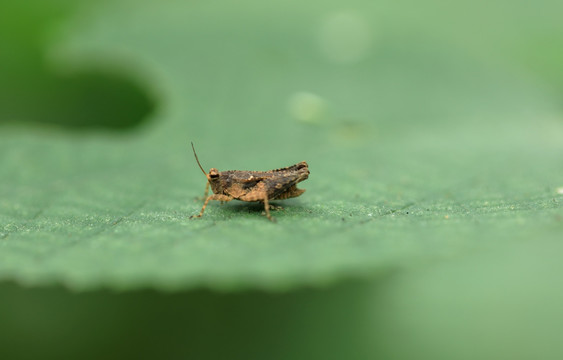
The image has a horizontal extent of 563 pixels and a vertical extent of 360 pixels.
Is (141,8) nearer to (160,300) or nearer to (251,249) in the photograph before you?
(160,300)

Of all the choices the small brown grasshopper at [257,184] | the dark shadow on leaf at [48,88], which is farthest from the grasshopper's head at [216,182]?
the dark shadow on leaf at [48,88]

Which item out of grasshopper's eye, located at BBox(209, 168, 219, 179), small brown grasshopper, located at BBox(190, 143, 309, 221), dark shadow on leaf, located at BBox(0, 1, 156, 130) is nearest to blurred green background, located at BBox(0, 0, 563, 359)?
dark shadow on leaf, located at BBox(0, 1, 156, 130)

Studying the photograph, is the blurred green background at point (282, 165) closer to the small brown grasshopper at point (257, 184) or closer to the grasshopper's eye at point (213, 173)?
the small brown grasshopper at point (257, 184)

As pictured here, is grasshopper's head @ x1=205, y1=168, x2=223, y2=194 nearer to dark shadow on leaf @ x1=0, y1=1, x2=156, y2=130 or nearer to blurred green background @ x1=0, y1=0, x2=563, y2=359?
blurred green background @ x1=0, y1=0, x2=563, y2=359

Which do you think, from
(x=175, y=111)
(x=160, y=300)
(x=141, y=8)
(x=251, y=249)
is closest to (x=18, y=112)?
(x=175, y=111)

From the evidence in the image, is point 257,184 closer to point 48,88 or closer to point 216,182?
point 216,182

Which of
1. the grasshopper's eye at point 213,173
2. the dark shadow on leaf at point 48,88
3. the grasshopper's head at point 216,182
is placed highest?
the dark shadow on leaf at point 48,88
